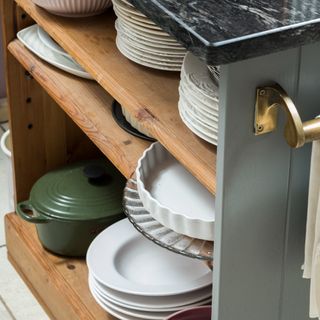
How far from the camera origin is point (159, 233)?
1618mm

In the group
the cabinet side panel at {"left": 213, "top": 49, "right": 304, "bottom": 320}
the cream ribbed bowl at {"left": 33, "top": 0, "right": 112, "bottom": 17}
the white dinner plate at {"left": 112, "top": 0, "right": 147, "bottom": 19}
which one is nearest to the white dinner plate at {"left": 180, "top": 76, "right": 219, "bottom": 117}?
the cabinet side panel at {"left": 213, "top": 49, "right": 304, "bottom": 320}

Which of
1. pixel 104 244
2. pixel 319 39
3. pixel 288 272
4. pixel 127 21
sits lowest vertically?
pixel 104 244

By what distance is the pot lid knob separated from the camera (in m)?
2.16

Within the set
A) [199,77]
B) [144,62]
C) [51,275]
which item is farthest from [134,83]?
[51,275]

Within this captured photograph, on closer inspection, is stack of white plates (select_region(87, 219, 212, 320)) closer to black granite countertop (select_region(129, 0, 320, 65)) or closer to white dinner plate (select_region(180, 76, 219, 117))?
white dinner plate (select_region(180, 76, 219, 117))

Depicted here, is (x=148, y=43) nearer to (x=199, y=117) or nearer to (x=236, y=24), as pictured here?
(x=199, y=117)

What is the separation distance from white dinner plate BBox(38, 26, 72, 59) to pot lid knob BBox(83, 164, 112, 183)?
31 centimetres

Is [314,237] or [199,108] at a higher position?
[199,108]

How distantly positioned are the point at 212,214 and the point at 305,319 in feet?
0.81

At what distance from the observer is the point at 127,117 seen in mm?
1853

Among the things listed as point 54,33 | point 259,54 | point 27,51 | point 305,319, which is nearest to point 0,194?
point 27,51

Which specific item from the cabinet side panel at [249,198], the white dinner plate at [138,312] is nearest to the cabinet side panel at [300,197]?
the cabinet side panel at [249,198]

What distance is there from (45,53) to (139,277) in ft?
1.78

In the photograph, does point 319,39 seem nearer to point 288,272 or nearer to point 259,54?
point 259,54
